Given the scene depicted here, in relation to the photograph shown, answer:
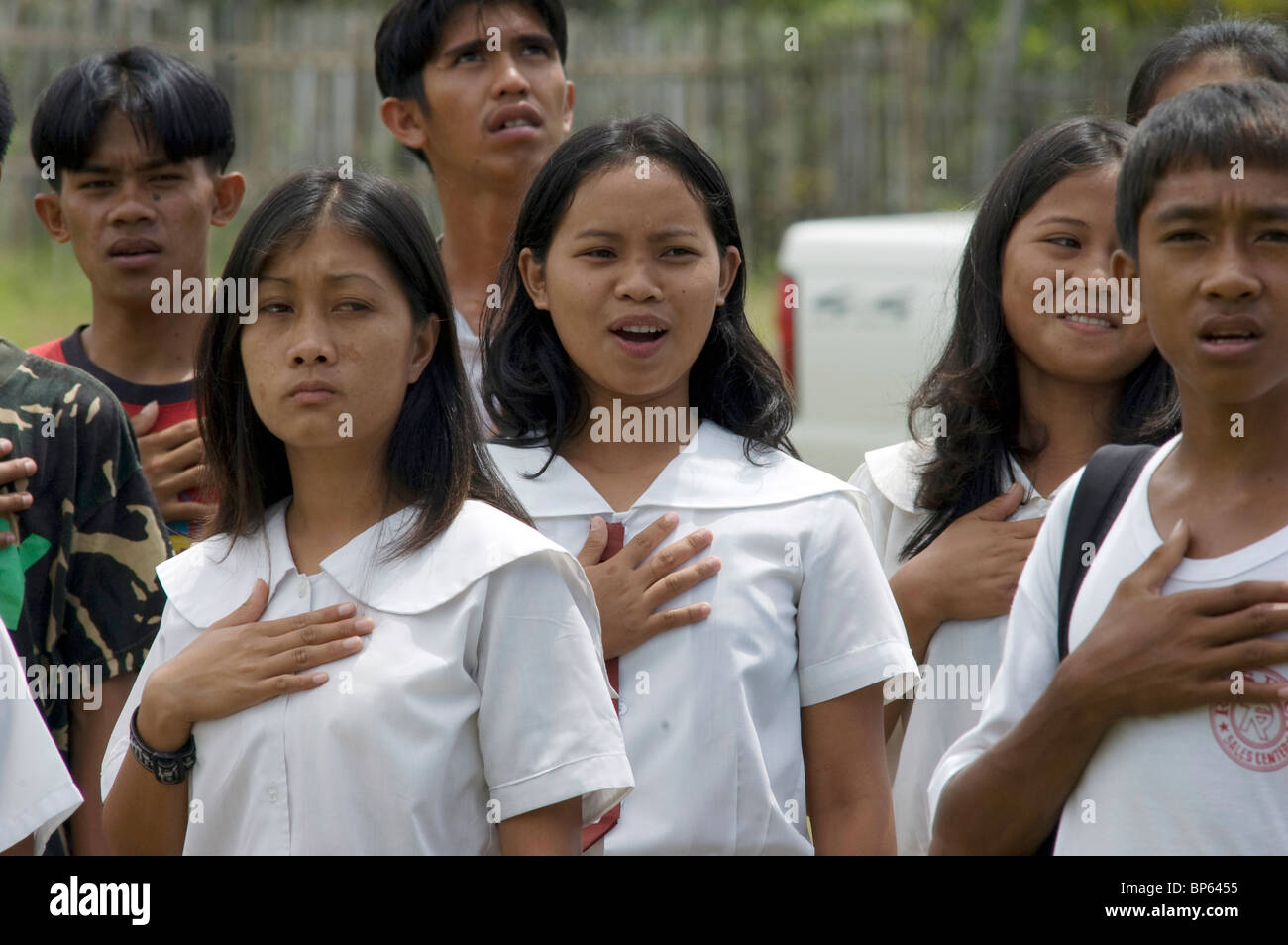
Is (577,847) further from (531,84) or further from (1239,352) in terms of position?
(531,84)

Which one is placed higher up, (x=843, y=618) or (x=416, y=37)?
(x=416, y=37)

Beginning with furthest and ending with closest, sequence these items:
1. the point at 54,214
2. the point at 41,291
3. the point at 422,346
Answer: the point at 41,291
the point at 54,214
the point at 422,346

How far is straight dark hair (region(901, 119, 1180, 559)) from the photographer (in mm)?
2988

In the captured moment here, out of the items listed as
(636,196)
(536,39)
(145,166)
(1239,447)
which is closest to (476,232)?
(536,39)

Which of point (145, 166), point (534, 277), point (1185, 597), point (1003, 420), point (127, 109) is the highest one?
point (127, 109)

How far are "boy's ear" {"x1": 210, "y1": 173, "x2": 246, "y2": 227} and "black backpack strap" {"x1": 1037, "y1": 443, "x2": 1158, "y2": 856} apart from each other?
90.8 inches

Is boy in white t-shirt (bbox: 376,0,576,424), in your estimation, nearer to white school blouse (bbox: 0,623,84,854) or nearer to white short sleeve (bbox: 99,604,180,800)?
white short sleeve (bbox: 99,604,180,800)

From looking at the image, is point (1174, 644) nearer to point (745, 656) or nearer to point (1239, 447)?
point (1239, 447)

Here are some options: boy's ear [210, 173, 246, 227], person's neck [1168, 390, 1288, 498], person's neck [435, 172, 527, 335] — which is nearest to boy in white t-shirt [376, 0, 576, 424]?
person's neck [435, 172, 527, 335]

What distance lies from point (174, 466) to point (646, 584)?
124cm

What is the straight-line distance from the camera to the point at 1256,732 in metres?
1.92

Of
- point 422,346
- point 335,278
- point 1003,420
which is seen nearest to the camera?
point 335,278

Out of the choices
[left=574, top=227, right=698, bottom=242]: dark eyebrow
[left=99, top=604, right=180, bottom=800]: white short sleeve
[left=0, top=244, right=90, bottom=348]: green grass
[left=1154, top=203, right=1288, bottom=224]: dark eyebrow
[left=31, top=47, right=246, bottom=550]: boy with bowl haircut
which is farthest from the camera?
[left=0, top=244, right=90, bottom=348]: green grass

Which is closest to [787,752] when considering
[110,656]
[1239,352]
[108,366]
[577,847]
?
[577,847]
